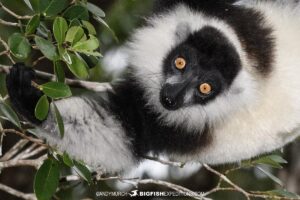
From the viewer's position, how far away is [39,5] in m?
1.97

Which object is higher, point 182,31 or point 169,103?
point 182,31

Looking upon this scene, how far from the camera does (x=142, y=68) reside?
115 inches

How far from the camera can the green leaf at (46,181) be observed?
2.09 metres

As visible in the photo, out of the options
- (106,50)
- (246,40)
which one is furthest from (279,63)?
(106,50)

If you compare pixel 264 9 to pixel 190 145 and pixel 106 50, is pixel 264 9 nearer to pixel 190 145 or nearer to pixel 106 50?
pixel 190 145

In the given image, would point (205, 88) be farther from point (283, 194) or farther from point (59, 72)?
point (59, 72)

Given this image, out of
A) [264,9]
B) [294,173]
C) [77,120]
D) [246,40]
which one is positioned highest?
[264,9]

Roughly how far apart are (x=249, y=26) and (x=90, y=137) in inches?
38.2

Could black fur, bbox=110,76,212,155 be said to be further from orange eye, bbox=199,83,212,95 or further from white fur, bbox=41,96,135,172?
orange eye, bbox=199,83,212,95

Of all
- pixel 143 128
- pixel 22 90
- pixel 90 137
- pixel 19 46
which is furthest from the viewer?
pixel 143 128

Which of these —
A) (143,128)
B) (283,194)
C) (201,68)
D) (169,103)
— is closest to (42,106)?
(169,103)

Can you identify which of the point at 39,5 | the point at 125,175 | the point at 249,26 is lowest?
the point at 125,175

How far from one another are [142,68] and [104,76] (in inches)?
42.9

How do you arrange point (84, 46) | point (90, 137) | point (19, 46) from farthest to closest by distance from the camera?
point (90, 137), point (84, 46), point (19, 46)
